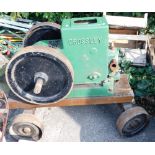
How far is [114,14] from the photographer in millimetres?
4602

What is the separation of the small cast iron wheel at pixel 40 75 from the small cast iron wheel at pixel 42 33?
565 millimetres

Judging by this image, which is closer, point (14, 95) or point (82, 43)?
point (82, 43)

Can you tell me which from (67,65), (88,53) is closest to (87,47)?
(88,53)

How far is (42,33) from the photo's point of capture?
3.38 metres

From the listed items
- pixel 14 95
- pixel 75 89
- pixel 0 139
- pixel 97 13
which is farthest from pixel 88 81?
pixel 97 13

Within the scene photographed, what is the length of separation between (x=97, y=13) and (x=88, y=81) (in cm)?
178

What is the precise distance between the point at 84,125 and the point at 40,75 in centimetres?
95

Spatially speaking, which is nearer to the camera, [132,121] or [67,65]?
[67,65]

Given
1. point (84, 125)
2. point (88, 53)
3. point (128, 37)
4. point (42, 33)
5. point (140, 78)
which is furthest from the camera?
→ point (128, 37)

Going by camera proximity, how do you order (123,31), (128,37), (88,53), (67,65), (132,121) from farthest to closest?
(123,31) < (128,37) < (132,121) < (88,53) < (67,65)

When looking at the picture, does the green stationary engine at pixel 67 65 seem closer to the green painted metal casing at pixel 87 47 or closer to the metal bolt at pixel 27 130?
the green painted metal casing at pixel 87 47

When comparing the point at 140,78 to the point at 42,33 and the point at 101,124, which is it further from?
the point at 42,33

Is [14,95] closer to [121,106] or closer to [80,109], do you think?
[80,109]

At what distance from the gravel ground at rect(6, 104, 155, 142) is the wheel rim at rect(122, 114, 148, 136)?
0.08 meters
